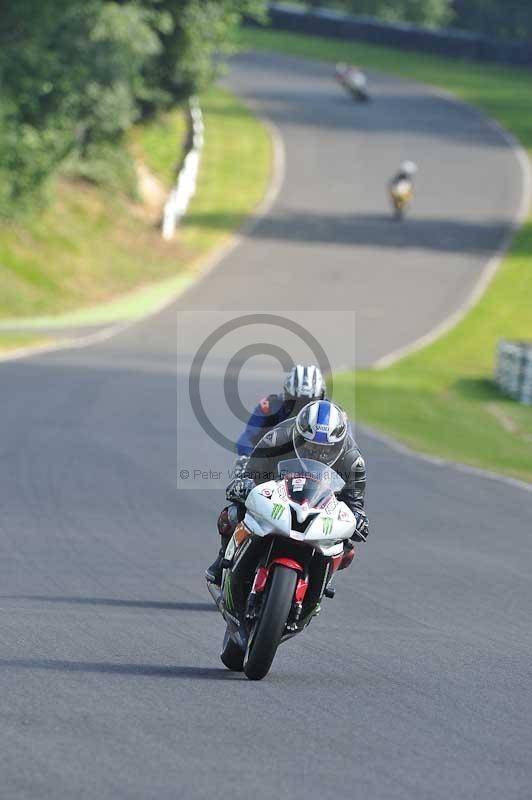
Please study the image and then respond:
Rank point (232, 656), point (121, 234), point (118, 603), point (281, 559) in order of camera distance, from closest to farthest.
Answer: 1. point (281, 559)
2. point (232, 656)
3. point (118, 603)
4. point (121, 234)

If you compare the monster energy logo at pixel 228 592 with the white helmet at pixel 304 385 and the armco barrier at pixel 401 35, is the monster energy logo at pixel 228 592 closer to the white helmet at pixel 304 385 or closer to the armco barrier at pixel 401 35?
the white helmet at pixel 304 385

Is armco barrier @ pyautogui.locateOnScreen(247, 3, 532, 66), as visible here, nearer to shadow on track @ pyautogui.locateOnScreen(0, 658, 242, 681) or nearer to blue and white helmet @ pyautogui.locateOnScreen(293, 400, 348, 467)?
blue and white helmet @ pyautogui.locateOnScreen(293, 400, 348, 467)

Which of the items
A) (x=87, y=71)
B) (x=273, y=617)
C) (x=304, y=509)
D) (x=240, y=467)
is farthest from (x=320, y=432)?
(x=87, y=71)

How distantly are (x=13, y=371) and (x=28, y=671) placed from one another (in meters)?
18.7

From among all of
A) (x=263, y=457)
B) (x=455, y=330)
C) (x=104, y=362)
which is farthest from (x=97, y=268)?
(x=263, y=457)

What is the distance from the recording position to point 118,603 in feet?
32.6

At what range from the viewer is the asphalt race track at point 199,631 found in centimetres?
596

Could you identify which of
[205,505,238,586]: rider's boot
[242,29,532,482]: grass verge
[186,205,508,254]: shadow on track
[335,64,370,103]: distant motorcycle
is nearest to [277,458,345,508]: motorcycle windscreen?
[205,505,238,586]: rider's boot

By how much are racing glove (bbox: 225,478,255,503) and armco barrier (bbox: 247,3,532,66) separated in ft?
262

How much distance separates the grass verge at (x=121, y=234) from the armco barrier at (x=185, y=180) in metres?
0.45

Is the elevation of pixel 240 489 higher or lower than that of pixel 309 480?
lower

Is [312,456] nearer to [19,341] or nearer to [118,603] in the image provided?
[118,603]

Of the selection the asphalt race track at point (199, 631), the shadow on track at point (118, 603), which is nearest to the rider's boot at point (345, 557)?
the asphalt race track at point (199, 631)

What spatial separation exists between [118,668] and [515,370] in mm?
23555
